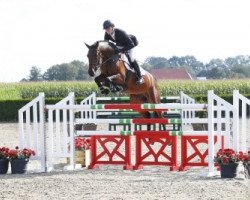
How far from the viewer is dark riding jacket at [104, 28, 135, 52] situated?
1045cm

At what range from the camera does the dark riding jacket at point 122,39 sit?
1045 centimetres

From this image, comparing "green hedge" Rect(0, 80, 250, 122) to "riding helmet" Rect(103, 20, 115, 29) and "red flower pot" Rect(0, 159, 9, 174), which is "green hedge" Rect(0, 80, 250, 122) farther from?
"red flower pot" Rect(0, 159, 9, 174)

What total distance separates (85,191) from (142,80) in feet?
14.4

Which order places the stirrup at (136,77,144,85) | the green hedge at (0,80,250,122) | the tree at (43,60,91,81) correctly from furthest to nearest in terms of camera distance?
the tree at (43,60,91,81), the green hedge at (0,80,250,122), the stirrup at (136,77,144,85)

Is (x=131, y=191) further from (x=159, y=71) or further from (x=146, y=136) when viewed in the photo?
(x=159, y=71)

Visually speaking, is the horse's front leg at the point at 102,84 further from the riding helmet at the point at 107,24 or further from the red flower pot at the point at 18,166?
the red flower pot at the point at 18,166

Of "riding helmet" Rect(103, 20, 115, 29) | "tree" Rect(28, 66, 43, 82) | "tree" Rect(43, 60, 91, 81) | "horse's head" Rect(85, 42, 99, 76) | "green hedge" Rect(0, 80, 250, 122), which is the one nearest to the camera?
"horse's head" Rect(85, 42, 99, 76)

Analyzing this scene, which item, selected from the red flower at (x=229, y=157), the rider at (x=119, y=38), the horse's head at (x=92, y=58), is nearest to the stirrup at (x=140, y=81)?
the rider at (x=119, y=38)

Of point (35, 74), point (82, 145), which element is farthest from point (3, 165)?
point (35, 74)

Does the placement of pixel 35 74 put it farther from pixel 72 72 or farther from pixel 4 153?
pixel 4 153

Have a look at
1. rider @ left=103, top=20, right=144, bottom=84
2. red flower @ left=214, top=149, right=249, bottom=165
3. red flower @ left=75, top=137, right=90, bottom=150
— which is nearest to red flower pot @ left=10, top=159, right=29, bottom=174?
red flower @ left=75, top=137, right=90, bottom=150

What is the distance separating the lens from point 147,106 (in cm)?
962

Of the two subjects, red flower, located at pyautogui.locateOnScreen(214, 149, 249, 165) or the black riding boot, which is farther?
the black riding boot

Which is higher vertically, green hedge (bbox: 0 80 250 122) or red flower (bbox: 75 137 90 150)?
green hedge (bbox: 0 80 250 122)
